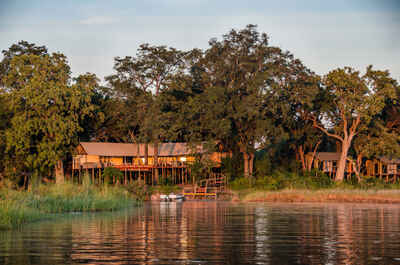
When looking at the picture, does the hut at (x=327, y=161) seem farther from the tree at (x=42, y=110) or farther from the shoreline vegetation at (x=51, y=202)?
the shoreline vegetation at (x=51, y=202)

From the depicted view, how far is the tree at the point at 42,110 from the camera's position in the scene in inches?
2169

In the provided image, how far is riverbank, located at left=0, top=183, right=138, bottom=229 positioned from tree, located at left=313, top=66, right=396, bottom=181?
1052 inches

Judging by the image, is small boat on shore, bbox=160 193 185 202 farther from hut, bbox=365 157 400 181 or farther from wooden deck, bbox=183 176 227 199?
hut, bbox=365 157 400 181

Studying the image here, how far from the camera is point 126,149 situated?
6369 cm

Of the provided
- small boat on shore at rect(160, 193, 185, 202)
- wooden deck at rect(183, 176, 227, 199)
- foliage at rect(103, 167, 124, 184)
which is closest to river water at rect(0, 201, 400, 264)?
small boat on shore at rect(160, 193, 185, 202)

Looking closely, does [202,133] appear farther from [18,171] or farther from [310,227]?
[310,227]

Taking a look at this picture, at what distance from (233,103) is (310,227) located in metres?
33.4

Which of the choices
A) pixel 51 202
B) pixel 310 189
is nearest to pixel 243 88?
pixel 310 189

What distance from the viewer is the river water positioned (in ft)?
42.8

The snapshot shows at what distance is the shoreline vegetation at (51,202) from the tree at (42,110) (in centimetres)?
2046

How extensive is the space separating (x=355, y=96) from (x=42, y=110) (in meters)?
28.8

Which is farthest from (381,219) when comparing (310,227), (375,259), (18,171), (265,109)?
(18,171)

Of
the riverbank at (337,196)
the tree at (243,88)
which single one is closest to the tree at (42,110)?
the tree at (243,88)

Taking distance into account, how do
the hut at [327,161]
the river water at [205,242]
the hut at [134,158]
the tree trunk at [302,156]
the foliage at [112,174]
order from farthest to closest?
the hut at [327,161]
the tree trunk at [302,156]
the hut at [134,158]
the foliage at [112,174]
the river water at [205,242]
